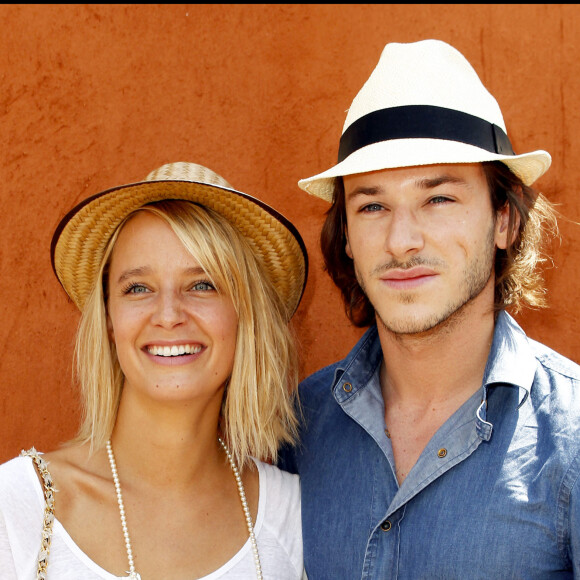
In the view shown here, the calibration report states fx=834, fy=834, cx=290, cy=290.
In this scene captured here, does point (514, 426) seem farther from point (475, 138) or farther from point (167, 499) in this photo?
point (167, 499)

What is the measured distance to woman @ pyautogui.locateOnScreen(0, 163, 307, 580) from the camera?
8.24 feet

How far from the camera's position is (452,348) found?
2.68 m

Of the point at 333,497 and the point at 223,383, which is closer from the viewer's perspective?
the point at 333,497

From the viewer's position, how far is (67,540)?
239cm

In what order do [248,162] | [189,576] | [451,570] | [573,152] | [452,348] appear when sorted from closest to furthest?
[451,570] < [189,576] < [452,348] < [573,152] < [248,162]

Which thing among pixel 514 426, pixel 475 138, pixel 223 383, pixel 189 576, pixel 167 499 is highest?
pixel 475 138

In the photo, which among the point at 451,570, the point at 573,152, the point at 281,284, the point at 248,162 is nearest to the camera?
the point at 451,570

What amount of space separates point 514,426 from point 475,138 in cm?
89

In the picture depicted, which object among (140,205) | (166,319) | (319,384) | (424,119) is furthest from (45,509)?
(424,119)

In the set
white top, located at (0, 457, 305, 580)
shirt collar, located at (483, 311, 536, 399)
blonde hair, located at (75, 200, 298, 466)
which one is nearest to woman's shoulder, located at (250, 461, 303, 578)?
white top, located at (0, 457, 305, 580)

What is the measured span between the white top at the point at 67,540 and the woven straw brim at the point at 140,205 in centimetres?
73

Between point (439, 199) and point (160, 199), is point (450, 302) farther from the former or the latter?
point (160, 199)

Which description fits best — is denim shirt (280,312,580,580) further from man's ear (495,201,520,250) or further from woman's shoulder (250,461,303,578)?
man's ear (495,201,520,250)

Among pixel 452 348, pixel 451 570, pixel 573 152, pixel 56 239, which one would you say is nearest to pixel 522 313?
pixel 573 152
